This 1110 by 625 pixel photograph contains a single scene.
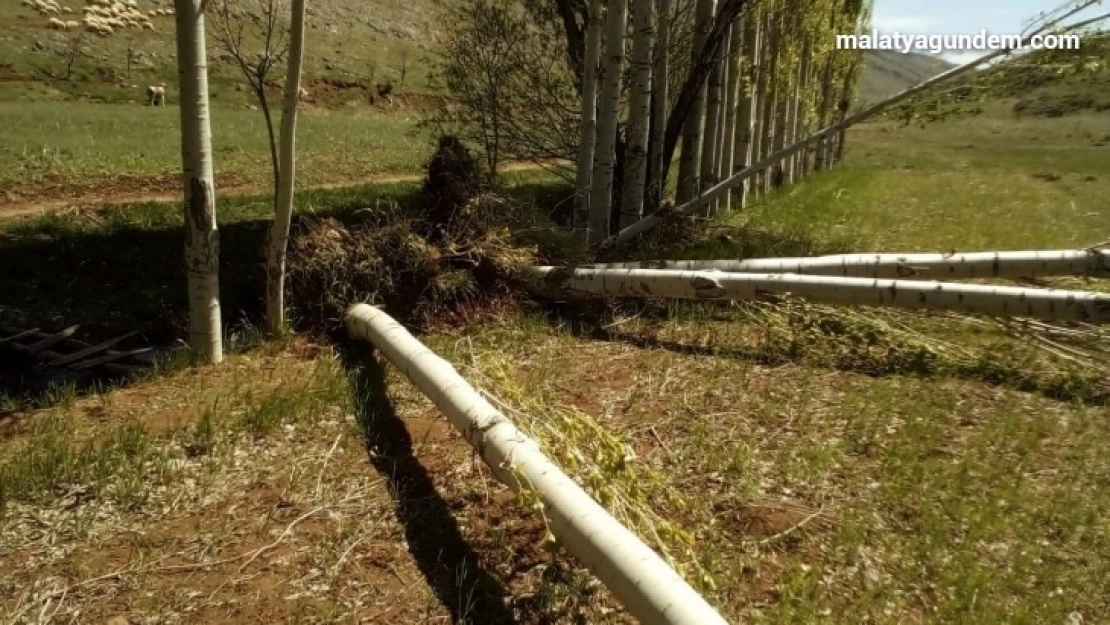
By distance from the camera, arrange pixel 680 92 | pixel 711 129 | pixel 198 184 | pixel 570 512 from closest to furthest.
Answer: pixel 570 512
pixel 198 184
pixel 680 92
pixel 711 129

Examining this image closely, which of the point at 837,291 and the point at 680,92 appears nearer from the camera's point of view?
the point at 837,291

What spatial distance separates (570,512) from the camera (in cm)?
371

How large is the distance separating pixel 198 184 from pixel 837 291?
551 cm

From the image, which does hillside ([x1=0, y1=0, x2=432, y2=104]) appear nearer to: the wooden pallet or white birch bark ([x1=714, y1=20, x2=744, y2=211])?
white birch bark ([x1=714, y1=20, x2=744, y2=211])

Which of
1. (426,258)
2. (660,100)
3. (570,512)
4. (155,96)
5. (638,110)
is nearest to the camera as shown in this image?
(570,512)

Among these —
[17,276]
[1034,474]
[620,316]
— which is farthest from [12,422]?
[1034,474]

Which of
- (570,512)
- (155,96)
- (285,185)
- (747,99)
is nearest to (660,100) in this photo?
(747,99)

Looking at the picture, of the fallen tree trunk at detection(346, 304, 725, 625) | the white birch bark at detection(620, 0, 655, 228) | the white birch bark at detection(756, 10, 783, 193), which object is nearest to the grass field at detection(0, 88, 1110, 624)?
the fallen tree trunk at detection(346, 304, 725, 625)

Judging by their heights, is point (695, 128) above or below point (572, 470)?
above

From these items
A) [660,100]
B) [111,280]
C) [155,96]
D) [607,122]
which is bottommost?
[111,280]

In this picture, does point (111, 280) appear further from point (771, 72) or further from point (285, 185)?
point (771, 72)

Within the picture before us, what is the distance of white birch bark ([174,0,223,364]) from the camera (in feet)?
19.2

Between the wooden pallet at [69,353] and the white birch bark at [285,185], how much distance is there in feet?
3.52

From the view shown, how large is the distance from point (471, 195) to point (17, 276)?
15.5ft
